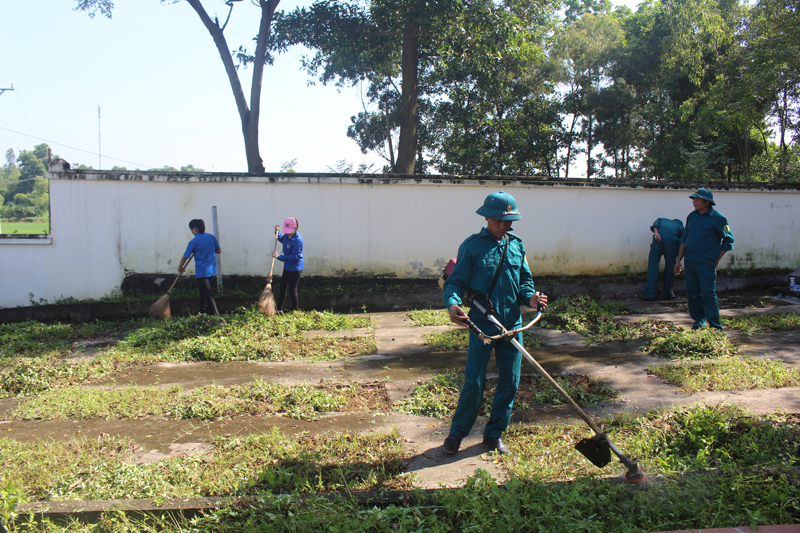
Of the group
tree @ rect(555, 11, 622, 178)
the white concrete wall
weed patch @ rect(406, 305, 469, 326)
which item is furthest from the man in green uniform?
tree @ rect(555, 11, 622, 178)

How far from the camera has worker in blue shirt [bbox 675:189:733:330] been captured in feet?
21.0

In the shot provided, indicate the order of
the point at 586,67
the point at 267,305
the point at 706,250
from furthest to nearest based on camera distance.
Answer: the point at 586,67 < the point at 267,305 < the point at 706,250

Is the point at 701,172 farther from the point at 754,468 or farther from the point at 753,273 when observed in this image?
the point at 754,468

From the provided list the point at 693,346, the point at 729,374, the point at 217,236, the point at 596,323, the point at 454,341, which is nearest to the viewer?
the point at 729,374

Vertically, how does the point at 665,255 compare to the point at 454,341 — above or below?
above

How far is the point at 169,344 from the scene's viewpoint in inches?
268

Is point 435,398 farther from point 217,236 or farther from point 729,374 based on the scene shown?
point 217,236

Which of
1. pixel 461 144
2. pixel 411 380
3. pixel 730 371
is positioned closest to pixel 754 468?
pixel 730 371

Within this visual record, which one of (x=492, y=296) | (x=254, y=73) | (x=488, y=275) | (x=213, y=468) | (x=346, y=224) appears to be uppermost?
(x=254, y=73)

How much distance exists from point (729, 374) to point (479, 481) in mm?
3350

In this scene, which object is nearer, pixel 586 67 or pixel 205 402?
pixel 205 402

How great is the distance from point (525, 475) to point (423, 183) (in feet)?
25.3

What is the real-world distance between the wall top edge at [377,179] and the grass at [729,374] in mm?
5798

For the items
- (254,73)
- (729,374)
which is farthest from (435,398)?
(254,73)
